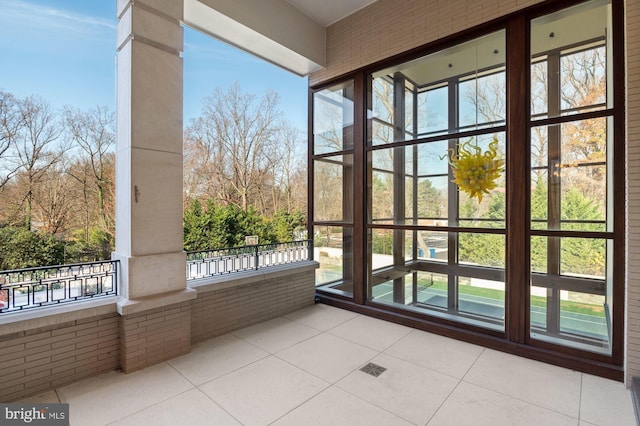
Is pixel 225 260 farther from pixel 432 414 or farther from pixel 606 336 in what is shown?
pixel 606 336

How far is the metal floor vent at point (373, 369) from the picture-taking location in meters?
2.46

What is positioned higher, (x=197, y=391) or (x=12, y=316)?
(x=12, y=316)

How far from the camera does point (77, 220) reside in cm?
671

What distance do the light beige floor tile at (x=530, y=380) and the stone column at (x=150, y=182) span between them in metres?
2.76

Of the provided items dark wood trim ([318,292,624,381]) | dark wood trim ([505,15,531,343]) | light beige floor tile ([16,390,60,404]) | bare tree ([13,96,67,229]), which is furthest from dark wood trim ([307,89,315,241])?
bare tree ([13,96,67,229])

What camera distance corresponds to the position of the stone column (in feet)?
8.18

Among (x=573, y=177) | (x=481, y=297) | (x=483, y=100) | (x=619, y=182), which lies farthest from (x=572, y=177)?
(x=481, y=297)

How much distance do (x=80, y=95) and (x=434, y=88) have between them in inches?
309

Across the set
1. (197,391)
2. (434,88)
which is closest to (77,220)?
(197,391)

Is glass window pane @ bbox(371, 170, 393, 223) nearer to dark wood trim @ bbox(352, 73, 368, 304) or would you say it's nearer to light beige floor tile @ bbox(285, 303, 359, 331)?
dark wood trim @ bbox(352, 73, 368, 304)

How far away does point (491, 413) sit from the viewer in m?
1.95

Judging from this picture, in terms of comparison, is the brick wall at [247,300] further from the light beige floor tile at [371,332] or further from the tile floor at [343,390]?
the light beige floor tile at [371,332]

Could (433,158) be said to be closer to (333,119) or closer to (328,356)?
(333,119)

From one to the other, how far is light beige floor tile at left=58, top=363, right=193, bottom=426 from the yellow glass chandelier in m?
3.40
